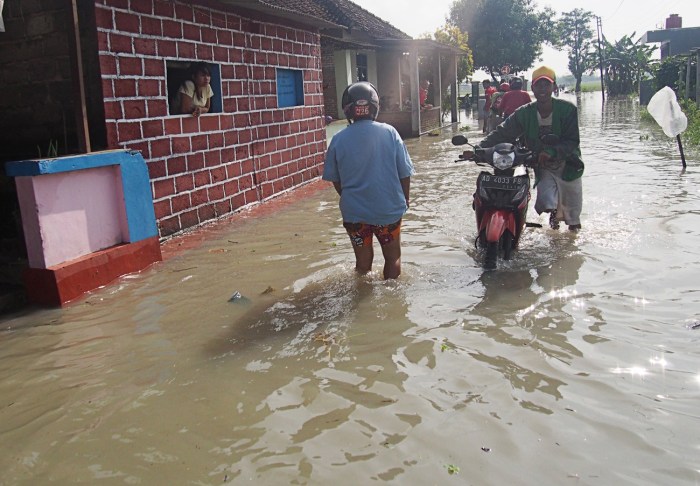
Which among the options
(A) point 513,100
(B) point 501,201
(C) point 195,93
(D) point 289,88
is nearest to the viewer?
(B) point 501,201

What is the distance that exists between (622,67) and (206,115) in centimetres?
4819

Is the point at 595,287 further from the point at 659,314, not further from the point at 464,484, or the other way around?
the point at 464,484

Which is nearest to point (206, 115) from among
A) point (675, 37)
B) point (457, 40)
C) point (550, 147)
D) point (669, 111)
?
point (550, 147)

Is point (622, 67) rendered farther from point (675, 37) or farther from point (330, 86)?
point (330, 86)

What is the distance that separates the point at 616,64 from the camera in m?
49.7

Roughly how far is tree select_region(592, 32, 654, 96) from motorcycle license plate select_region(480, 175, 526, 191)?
46.4 metres

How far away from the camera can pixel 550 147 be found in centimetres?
636

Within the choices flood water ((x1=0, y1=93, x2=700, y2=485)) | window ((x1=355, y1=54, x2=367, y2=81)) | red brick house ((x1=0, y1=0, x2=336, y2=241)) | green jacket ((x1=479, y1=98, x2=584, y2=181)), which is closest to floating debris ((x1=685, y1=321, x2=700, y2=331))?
flood water ((x1=0, y1=93, x2=700, y2=485))

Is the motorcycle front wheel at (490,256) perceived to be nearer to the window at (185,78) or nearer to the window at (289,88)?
the window at (185,78)

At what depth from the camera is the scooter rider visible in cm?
633

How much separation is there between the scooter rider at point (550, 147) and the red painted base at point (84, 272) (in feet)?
10.9

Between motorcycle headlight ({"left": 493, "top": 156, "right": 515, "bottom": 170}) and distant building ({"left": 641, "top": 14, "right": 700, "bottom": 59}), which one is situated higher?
distant building ({"left": 641, "top": 14, "right": 700, "bottom": 59})

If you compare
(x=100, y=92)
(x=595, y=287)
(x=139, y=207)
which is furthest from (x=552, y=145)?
(x=100, y=92)

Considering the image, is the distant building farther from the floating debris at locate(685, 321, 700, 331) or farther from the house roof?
the floating debris at locate(685, 321, 700, 331)
